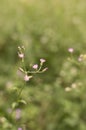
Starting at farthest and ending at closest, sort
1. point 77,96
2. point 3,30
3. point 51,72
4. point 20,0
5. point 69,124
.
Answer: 1. point 20,0
2. point 3,30
3. point 51,72
4. point 77,96
5. point 69,124

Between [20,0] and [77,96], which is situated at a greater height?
[20,0]

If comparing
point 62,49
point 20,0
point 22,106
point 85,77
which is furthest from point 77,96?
point 20,0

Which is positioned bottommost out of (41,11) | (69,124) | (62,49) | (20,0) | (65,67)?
(69,124)

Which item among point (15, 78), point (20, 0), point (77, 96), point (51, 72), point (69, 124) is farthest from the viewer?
point (20, 0)

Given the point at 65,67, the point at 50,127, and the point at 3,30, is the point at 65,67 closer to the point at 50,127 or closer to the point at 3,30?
the point at 50,127

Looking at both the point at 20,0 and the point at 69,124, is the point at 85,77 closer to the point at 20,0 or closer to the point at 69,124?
the point at 69,124

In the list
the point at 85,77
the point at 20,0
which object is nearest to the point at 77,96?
the point at 85,77

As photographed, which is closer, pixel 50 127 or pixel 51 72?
pixel 50 127
